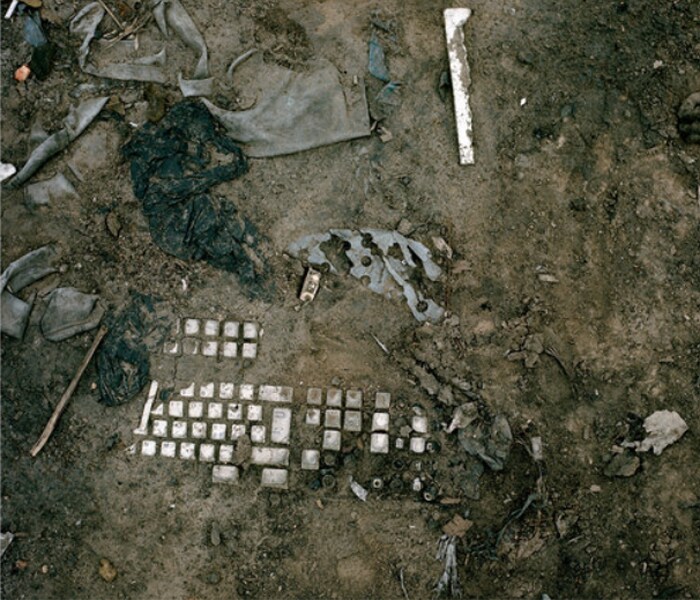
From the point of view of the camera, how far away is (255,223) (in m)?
5.24

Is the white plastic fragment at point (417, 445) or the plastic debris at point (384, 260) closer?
the white plastic fragment at point (417, 445)

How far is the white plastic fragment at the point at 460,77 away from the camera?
17.1ft

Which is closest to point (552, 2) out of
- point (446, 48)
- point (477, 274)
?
point (446, 48)

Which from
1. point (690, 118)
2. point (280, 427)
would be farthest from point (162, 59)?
point (690, 118)

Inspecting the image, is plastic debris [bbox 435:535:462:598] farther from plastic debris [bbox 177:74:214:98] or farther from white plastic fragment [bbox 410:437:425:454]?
plastic debris [bbox 177:74:214:98]

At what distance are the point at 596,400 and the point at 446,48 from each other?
291cm

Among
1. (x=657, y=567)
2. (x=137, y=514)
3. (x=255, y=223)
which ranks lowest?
(x=657, y=567)

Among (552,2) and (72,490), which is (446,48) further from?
(72,490)

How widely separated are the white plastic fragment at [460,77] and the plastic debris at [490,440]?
197 cm

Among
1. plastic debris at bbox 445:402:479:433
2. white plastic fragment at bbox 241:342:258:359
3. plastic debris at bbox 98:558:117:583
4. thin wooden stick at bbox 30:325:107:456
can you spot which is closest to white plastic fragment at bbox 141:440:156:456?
thin wooden stick at bbox 30:325:107:456

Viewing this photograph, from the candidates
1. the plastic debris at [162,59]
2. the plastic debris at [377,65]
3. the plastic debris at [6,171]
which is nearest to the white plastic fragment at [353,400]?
the plastic debris at [377,65]

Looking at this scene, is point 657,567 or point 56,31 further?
point 56,31

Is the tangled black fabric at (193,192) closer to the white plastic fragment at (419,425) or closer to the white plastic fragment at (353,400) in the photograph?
the white plastic fragment at (353,400)

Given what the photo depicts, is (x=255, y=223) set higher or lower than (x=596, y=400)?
higher
